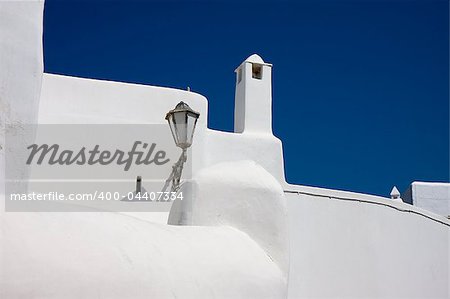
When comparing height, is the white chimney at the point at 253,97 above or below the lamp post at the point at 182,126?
above

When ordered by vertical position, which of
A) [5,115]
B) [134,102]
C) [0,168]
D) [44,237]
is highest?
[134,102]

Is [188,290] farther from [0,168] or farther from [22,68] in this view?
[22,68]

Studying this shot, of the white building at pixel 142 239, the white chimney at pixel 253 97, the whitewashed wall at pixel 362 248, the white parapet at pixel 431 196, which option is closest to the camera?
the white building at pixel 142 239

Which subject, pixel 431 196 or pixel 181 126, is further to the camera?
pixel 431 196

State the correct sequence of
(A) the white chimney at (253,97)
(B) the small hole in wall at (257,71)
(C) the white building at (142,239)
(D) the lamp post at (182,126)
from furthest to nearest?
1. (B) the small hole in wall at (257,71)
2. (A) the white chimney at (253,97)
3. (D) the lamp post at (182,126)
4. (C) the white building at (142,239)

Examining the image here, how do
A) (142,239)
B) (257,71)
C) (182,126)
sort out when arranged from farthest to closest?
(257,71)
(182,126)
(142,239)

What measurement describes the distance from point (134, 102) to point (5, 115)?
28.6ft

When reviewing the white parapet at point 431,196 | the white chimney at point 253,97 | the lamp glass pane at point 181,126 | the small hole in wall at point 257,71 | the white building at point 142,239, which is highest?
the small hole in wall at point 257,71

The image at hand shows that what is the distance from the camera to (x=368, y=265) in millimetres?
12180

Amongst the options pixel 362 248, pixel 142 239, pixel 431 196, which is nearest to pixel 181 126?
pixel 142 239

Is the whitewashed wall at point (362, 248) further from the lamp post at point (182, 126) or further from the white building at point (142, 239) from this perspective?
the lamp post at point (182, 126)

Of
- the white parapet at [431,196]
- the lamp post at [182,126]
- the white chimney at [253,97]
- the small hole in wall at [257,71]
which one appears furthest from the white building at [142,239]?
the white parapet at [431,196]

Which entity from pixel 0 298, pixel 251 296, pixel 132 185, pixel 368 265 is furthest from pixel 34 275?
pixel 368 265

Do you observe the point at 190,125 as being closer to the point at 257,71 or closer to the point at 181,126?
the point at 181,126
